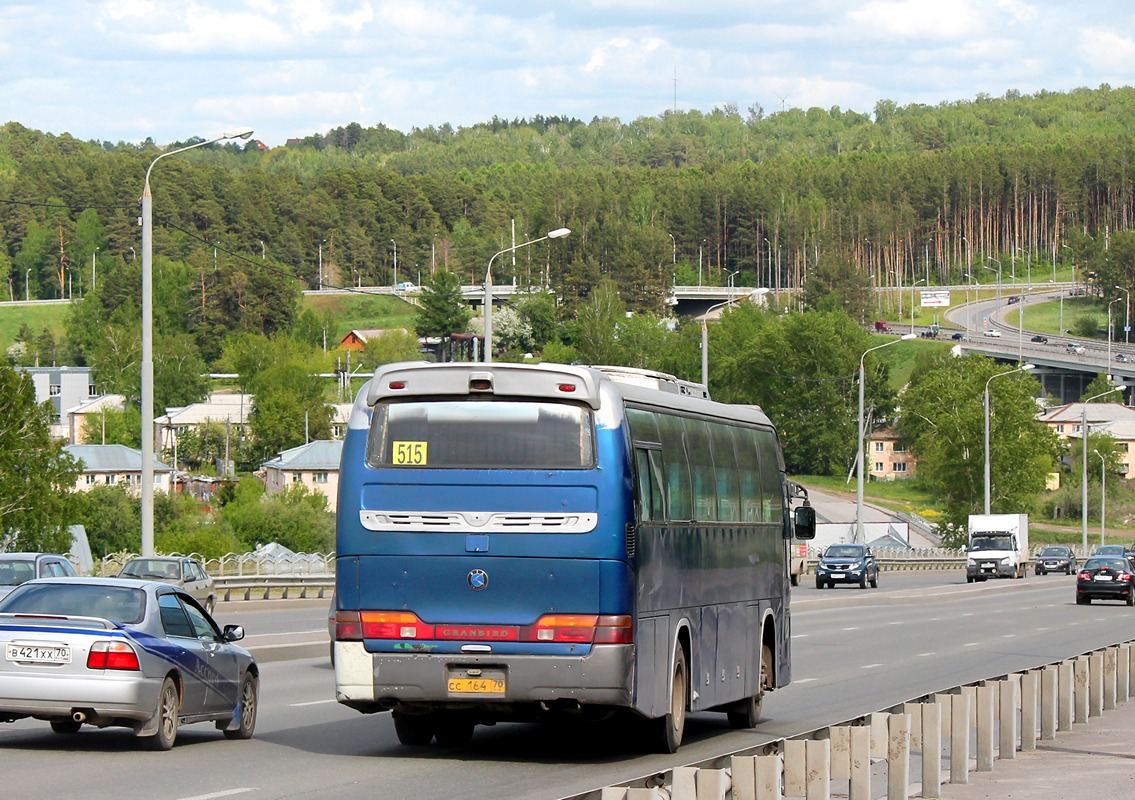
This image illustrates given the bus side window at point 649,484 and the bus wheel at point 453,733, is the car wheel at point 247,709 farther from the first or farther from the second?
the bus side window at point 649,484

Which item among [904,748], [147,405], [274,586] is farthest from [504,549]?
[274,586]

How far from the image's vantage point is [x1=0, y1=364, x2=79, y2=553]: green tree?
189 feet

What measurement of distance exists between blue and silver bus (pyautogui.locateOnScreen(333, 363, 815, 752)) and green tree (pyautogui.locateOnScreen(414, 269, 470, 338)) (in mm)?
156159

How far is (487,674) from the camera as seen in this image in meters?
13.5

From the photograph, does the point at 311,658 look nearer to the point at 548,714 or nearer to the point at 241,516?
the point at 548,714

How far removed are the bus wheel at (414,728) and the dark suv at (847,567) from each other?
155 feet

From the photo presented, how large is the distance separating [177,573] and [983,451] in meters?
95.0

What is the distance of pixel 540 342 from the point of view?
187 meters

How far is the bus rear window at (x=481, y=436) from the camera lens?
44.7ft

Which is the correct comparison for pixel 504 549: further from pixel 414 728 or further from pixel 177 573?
pixel 177 573

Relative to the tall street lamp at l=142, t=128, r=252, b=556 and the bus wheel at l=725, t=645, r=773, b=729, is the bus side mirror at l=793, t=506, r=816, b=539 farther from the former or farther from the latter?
the tall street lamp at l=142, t=128, r=252, b=556

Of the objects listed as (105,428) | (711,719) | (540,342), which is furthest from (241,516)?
(711,719)

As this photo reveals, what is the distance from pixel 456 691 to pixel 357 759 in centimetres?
138

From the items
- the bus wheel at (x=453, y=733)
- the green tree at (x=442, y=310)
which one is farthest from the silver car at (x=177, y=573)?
the green tree at (x=442, y=310)
